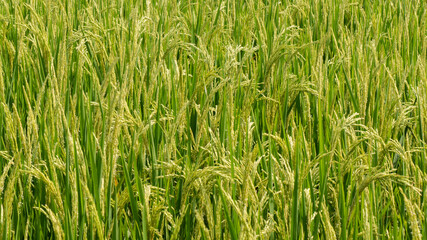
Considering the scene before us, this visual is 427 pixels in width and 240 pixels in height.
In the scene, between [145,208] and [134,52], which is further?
[134,52]

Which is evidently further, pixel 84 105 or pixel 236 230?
pixel 84 105

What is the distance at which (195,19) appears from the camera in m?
3.18

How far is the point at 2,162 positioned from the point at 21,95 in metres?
0.47

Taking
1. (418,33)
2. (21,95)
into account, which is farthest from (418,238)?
(418,33)

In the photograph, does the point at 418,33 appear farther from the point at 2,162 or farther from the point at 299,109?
the point at 2,162

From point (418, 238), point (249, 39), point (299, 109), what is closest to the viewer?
point (418, 238)

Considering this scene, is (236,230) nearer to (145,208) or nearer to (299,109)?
(145,208)

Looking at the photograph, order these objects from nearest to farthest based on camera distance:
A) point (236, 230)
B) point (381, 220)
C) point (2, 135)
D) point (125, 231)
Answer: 1. point (236, 230)
2. point (125, 231)
3. point (381, 220)
4. point (2, 135)

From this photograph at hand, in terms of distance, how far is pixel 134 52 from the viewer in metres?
1.39

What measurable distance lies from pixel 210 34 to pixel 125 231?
48.9 inches

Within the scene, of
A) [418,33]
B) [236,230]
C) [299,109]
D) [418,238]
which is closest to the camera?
[418,238]

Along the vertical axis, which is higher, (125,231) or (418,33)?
(418,33)

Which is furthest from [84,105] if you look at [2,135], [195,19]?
[195,19]

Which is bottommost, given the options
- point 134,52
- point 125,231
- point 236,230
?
point 125,231
